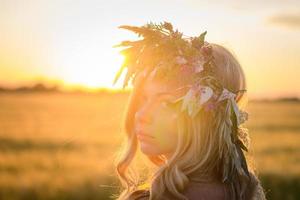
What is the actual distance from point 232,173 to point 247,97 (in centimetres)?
41

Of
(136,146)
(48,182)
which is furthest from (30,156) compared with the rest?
(136,146)

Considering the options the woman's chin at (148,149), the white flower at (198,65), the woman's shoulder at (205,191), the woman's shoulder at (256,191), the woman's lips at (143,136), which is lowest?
the woman's shoulder at (256,191)

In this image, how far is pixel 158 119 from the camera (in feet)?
10.6

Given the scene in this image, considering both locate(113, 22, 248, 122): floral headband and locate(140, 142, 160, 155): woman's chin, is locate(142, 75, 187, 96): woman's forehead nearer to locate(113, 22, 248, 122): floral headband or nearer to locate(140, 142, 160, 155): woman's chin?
locate(113, 22, 248, 122): floral headband

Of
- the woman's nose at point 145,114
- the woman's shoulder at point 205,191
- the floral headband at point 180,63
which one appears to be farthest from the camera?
the woman's nose at point 145,114

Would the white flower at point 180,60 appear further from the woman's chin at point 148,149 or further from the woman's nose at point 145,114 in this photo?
the woman's chin at point 148,149

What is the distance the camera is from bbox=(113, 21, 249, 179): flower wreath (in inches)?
124

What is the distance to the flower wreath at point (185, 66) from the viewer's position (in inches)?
124

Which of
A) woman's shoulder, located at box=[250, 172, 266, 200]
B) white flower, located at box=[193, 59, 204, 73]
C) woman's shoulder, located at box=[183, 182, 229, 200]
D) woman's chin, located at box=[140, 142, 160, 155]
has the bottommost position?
woman's shoulder, located at box=[250, 172, 266, 200]

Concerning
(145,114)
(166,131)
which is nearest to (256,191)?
(166,131)

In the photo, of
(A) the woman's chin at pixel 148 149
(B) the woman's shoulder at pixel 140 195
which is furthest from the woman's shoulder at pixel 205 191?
(A) the woman's chin at pixel 148 149

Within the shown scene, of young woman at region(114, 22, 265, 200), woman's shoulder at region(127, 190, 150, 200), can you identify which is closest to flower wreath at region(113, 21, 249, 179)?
young woman at region(114, 22, 265, 200)

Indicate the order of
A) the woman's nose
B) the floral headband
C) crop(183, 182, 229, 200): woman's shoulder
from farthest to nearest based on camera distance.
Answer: the woman's nose
the floral headband
crop(183, 182, 229, 200): woman's shoulder

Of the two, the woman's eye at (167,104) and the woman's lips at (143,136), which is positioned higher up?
the woman's eye at (167,104)
